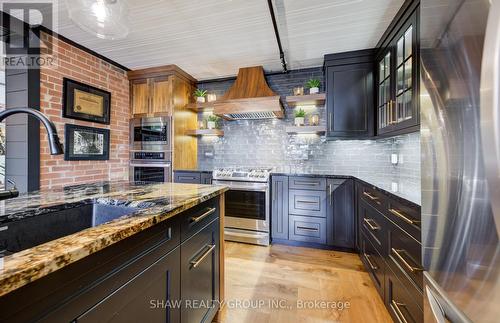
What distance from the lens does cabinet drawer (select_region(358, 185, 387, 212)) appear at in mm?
1673

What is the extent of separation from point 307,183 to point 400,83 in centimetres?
141

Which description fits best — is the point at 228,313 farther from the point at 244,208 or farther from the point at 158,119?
the point at 158,119

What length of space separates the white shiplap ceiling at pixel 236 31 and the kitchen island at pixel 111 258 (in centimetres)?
163

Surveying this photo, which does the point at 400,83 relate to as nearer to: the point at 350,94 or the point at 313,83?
the point at 350,94

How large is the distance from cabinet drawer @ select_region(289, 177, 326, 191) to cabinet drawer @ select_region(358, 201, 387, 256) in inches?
19.4

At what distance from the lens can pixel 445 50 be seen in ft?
2.10

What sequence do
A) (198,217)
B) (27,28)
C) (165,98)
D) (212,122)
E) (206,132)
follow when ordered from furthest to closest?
(212,122)
(206,132)
(165,98)
(27,28)
(198,217)

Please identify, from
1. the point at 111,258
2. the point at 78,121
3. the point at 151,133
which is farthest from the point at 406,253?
the point at 78,121

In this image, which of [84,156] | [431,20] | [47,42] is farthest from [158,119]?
[431,20]

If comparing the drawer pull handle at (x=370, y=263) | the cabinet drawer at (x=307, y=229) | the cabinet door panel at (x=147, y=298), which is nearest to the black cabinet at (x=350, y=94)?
the cabinet drawer at (x=307, y=229)

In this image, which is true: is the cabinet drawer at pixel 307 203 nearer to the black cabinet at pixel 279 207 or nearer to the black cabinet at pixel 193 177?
the black cabinet at pixel 279 207

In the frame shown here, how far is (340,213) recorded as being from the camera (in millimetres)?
2650

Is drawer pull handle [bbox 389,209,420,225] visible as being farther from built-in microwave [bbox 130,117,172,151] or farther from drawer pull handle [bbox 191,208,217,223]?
built-in microwave [bbox 130,117,172,151]

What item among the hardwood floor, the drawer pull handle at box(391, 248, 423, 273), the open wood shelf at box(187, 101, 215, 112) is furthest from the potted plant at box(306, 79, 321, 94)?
the drawer pull handle at box(391, 248, 423, 273)
